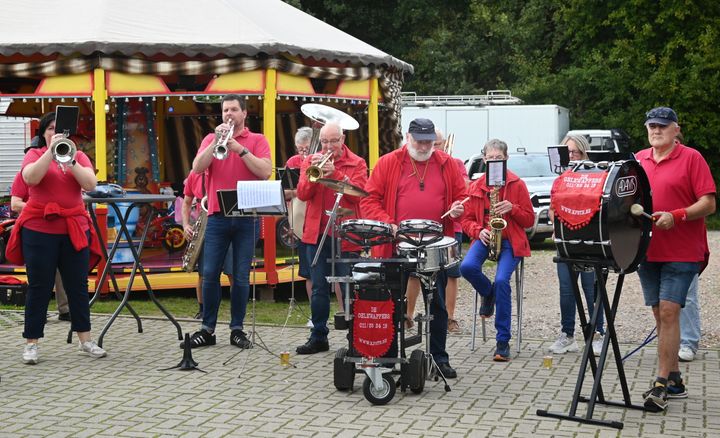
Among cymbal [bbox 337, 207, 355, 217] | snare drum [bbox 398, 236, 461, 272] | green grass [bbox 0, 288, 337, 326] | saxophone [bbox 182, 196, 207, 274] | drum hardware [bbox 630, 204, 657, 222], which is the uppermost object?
drum hardware [bbox 630, 204, 657, 222]

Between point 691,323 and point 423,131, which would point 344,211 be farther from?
point 691,323

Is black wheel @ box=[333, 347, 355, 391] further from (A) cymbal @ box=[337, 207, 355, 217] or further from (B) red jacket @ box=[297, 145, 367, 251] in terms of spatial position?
(A) cymbal @ box=[337, 207, 355, 217]

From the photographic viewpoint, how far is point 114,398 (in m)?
7.65

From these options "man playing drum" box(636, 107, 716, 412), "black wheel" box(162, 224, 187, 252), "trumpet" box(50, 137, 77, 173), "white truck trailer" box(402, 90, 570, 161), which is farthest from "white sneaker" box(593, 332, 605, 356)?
"white truck trailer" box(402, 90, 570, 161)

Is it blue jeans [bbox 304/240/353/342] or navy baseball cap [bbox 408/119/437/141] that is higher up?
navy baseball cap [bbox 408/119/437/141]

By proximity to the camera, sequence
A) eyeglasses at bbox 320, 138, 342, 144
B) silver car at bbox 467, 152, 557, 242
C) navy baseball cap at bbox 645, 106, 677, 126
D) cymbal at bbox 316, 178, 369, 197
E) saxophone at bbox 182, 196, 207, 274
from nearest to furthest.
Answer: navy baseball cap at bbox 645, 106, 677, 126, cymbal at bbox 316, 178, 369, 197, eyeglasses at bbox 320, 138, 342, 144, saxophone at bbox 182, 196, 207, 274, silver car at bbox 467, 152, 557, 242

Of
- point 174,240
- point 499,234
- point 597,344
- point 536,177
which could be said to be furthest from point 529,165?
point 499,234

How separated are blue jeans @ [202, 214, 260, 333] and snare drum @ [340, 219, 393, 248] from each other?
6.23 feet

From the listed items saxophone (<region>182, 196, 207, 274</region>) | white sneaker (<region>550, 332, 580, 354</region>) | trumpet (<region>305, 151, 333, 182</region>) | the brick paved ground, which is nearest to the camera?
the brick paved ground

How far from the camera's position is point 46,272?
8766mm

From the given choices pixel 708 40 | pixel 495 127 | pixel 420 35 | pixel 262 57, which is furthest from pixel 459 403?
pixel 420 35

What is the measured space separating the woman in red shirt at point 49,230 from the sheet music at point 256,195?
1259 mm

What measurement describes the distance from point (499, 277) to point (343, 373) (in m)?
1.92

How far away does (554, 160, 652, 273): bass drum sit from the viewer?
669 centimetres
